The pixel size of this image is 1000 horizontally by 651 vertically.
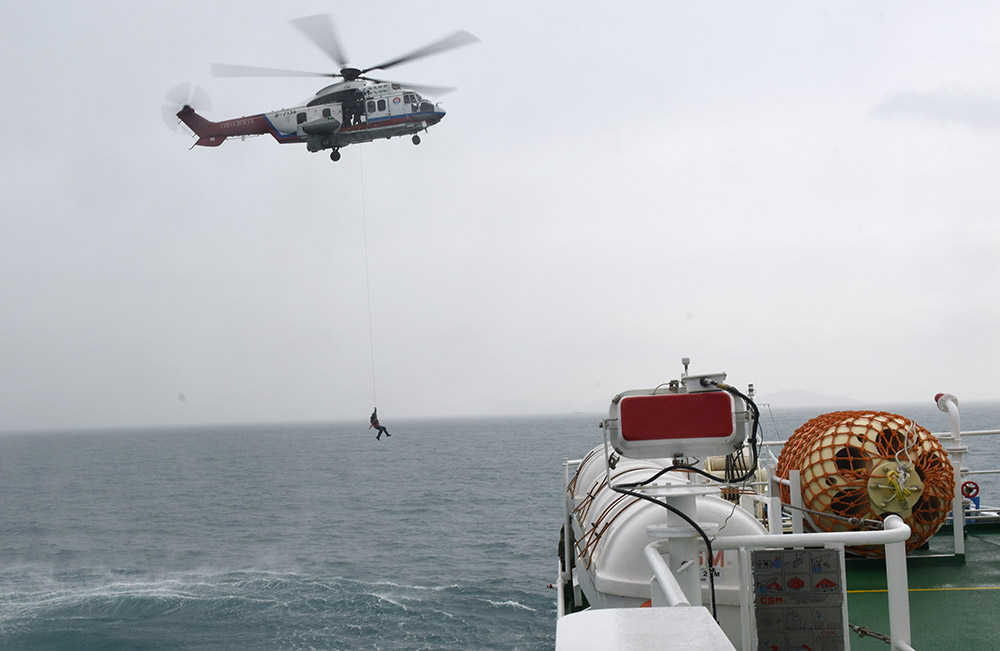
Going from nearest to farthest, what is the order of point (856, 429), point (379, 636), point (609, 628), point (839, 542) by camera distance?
point (609, 628) < point (839, 542) < point (856, 429) < point (379, 636)

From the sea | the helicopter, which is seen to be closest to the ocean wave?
the sea

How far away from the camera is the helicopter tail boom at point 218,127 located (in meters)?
27.8

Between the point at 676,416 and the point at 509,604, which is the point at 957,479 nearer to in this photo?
the point at 676,416

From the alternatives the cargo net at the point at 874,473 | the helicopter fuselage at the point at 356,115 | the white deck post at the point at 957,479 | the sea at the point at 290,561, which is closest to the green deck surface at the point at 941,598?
the white deck post at the point at 957,479

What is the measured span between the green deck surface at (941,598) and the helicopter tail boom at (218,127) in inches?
959

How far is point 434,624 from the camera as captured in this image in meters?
24.8

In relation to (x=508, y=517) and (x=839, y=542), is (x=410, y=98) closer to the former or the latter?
(x=839, y=542)

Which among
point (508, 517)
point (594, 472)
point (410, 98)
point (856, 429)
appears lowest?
point (508, 517)

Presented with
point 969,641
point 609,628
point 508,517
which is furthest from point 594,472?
point 508,517

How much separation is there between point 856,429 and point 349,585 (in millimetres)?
26762

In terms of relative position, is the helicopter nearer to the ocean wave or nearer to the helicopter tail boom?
the helicopter tail boom

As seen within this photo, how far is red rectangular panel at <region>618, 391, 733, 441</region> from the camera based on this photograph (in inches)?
155

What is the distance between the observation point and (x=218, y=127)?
29.5 metres

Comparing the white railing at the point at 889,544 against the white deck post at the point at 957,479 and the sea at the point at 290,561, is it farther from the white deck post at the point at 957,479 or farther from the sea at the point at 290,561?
the white deck post at the point at 957,479
